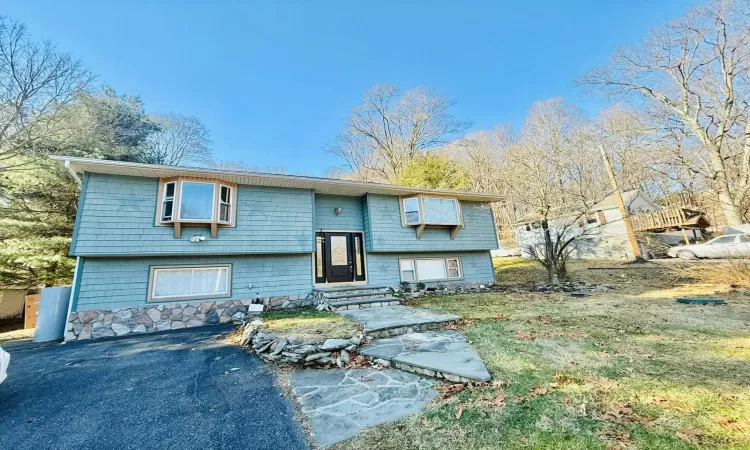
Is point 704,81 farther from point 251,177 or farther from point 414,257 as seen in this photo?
point 251,177

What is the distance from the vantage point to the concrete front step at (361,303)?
7.31 m

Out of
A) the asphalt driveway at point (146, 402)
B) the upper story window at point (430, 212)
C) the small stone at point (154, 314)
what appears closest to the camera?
the asphalt driveway at point (146, 402)

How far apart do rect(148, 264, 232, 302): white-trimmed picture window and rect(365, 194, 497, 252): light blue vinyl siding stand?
457 cm

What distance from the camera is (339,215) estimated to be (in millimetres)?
9945

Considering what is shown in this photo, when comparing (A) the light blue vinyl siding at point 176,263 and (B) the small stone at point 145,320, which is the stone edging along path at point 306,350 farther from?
(B) the small stone at point 145,320

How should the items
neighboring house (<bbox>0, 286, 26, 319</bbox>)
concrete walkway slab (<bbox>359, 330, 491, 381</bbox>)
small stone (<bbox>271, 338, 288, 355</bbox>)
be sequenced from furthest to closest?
neighboring house (<bbox>0, 286, 26, 319</bbox>)
small stone (<bbox>271, 338, 288, 355</bbox>)
concrete walkway slab (<bbox>359, 330, 491, 381</bbox>)

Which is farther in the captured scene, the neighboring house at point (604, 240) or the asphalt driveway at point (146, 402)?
the neighboring house at point (604, 240)

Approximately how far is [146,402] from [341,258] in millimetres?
6791

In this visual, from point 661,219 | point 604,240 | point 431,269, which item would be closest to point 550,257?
point 431,269

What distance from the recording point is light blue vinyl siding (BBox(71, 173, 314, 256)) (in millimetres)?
6871

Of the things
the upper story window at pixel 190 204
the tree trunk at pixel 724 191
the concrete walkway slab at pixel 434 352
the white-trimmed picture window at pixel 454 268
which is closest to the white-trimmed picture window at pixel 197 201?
the upper story window at pixel 190 204

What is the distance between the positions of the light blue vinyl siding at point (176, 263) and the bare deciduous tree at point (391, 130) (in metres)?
12.8

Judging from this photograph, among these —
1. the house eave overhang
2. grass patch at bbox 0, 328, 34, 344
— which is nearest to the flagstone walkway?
the house eave overhang

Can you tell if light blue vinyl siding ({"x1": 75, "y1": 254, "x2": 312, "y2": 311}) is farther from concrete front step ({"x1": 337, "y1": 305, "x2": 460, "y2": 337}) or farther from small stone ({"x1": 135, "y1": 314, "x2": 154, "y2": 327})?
concrete front step ({"x1": 337, "y1": 305, "x2": 460, "y2": 337})
